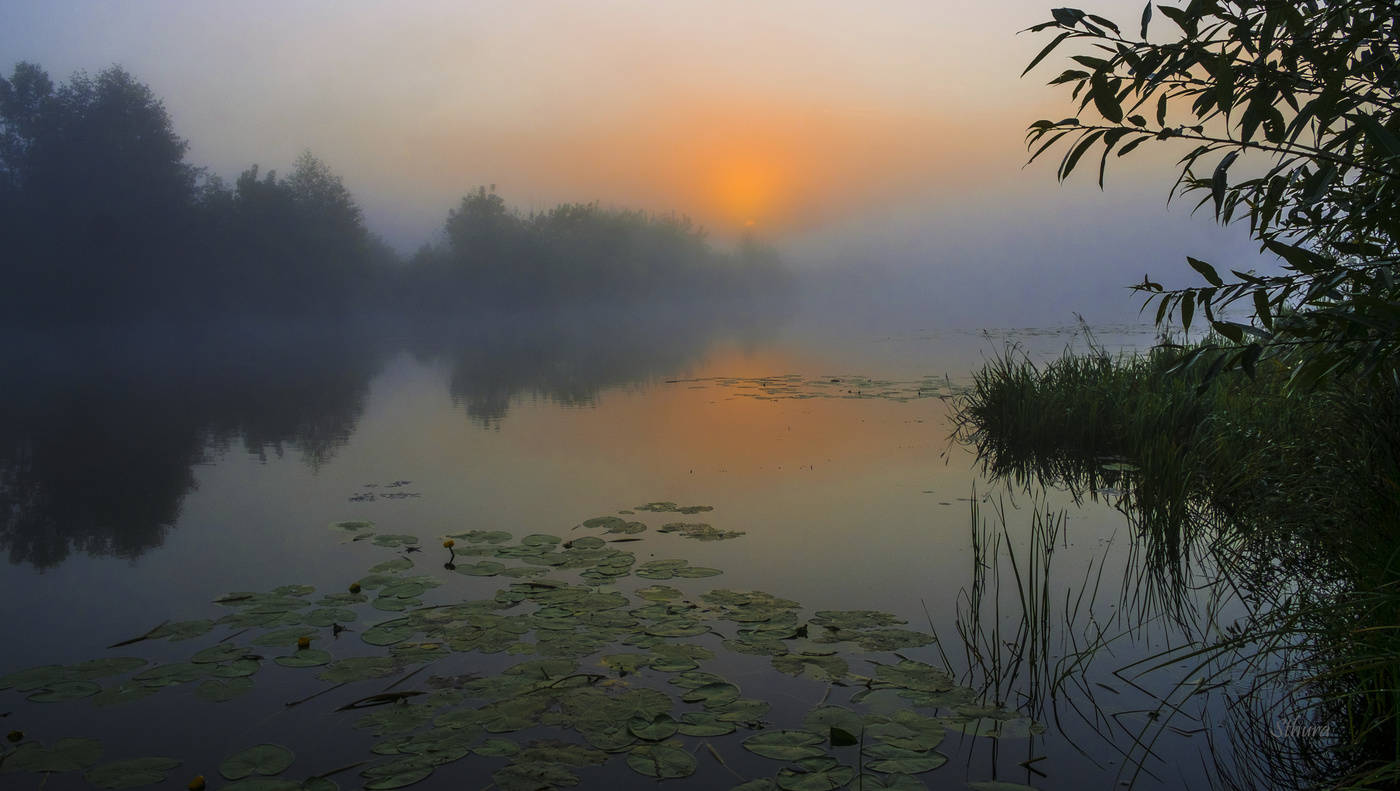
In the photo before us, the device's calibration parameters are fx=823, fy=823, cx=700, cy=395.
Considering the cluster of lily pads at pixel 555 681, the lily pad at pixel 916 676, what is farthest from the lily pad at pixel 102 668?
the lily pad at pixel 916 676

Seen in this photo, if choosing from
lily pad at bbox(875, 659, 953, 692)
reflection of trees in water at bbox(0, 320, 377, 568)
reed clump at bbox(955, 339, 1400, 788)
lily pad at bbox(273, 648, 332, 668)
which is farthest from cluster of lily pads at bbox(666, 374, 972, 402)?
lily pad at bbox(273, 648, 332, 668)

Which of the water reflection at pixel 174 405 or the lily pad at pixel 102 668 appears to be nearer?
the lily pad at pixel 102 668

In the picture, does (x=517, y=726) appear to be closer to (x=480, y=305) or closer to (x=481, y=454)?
(x=481, y=454)

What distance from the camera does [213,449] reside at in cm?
866

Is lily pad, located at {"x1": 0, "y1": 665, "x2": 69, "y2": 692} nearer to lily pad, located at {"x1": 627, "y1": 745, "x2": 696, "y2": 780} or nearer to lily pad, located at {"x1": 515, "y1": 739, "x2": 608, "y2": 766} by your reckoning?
lily pad, located at {"x1": 515, "y1": 739, "x2": 608, "y2": 766}

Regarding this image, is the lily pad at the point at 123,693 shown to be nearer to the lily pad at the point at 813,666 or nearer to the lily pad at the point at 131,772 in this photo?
the lily pad at the point at 131,772

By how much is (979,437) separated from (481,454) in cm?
514

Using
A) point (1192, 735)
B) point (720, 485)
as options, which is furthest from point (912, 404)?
point (1192, 735)

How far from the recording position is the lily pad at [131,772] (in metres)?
2.50

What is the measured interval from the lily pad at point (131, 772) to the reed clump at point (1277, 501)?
312 centimetres

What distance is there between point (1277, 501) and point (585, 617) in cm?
327

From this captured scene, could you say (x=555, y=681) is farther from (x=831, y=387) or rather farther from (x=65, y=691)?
(x=831, y=387)

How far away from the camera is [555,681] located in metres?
3.10
